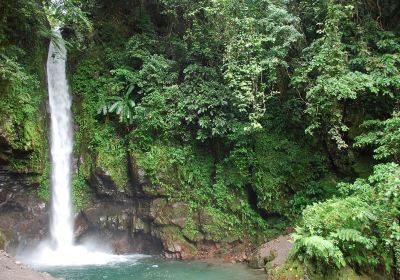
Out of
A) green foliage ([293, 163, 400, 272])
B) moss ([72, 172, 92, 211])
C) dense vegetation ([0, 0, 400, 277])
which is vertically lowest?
green foliage ([293, 163, 400, 272])

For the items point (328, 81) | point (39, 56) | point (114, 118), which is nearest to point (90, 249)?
point (114, 118)

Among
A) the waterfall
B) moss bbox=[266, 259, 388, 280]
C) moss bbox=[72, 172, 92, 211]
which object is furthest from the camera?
moss bbox=[72, 172, 92, 211]

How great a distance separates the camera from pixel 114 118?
13.6m

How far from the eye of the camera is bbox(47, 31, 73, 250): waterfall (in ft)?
41.3

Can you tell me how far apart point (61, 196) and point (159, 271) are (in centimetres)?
497

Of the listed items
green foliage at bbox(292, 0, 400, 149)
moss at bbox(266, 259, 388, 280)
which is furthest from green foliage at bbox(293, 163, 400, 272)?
green foliage at bbox(292, 0, 400, 149)

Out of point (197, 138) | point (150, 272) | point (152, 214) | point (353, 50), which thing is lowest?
point (150, 272)

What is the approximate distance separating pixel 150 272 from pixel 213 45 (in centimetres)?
820

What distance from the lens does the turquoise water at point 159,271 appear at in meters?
9.52

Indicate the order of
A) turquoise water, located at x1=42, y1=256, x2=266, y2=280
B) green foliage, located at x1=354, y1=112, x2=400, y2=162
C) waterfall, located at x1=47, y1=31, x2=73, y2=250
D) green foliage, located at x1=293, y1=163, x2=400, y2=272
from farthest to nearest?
1. waterfall, located at x1=47, y1=31, x2=73, y2=250
2. turquoise water, located at x1=42, y1=256, x2=266, y2=280
3. green foliage, located at x1=354, y1=112, x2=400, y2=162
4. green foliage, located at x1=293, y1=163, x2=400, y2=272

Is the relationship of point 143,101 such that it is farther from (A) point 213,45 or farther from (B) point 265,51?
(B) point 265,51

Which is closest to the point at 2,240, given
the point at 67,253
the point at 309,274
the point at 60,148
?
the point at 67,253

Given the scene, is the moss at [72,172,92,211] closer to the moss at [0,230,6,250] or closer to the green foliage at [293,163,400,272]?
the moss at [0,230,6,250]

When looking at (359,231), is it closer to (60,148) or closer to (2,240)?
(2,240)
